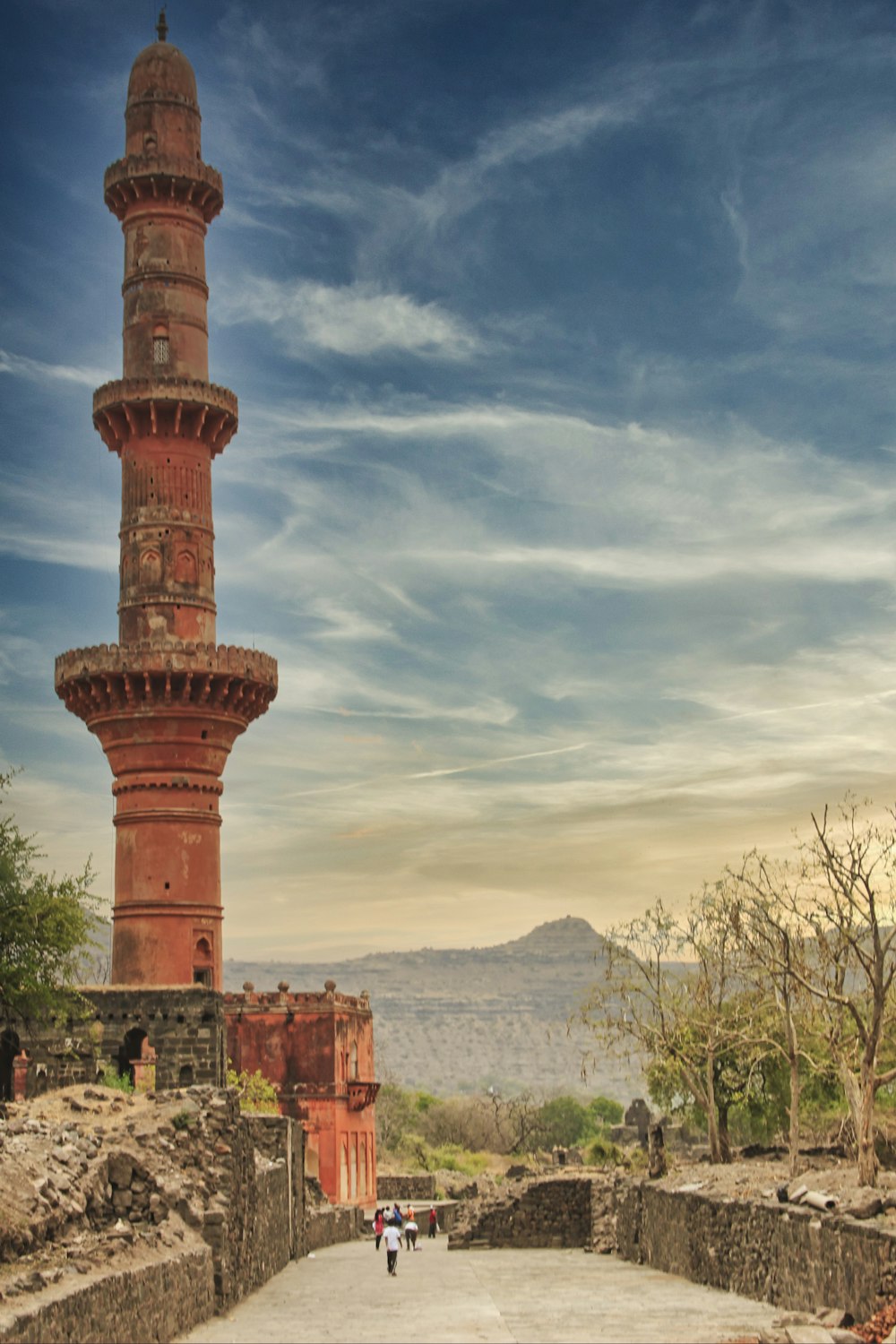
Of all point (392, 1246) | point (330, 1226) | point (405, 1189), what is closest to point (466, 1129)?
point (405, 1189)

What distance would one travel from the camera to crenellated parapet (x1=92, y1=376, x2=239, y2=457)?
4253 cm

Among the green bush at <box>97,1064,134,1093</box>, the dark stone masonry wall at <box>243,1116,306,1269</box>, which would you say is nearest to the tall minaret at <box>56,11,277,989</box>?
the green bush at <box>97,1064,134,1093</box>

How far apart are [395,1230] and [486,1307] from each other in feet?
23.6

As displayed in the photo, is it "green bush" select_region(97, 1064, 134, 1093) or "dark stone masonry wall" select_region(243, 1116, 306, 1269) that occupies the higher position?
"green bush" select_region(97, 1064, 134, 1093)

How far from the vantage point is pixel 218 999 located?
36.1m

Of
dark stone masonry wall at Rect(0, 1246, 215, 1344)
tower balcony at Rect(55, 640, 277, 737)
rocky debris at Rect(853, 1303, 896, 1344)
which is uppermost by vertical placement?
tower balcony at Rect(55, 640, 277, 737)

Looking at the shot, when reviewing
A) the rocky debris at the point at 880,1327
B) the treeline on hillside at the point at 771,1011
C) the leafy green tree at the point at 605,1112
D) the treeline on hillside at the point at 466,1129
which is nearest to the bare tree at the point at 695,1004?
the treeline on hillside at the point at 771,1011

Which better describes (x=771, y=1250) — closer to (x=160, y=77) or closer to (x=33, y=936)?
(x=33, y=936)

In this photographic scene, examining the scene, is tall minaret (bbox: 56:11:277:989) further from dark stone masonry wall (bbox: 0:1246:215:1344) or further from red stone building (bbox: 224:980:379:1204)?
dark stone masonry wall (bbox: 0:1246:215:1344)

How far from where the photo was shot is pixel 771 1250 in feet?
68.2

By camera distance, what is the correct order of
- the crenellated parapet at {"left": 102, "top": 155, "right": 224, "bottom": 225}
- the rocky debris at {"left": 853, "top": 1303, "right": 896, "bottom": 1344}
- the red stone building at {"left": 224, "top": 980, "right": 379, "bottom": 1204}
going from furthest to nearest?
the red stone building at {"left": 224, "top": 980, "right": 379, "bottom": 1204}
the crenellated parapet at {"left": 102, "top": 155, "right": 224, "bottom": 225}
the rocky debris at {"left": 853, "top": 1303, "right": 896, "bottom": 1344}

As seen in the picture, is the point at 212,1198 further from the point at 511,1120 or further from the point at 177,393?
the point at 511,1120

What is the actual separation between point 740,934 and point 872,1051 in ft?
27.2

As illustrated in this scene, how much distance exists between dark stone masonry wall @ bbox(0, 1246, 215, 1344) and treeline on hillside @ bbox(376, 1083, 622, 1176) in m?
59.8
